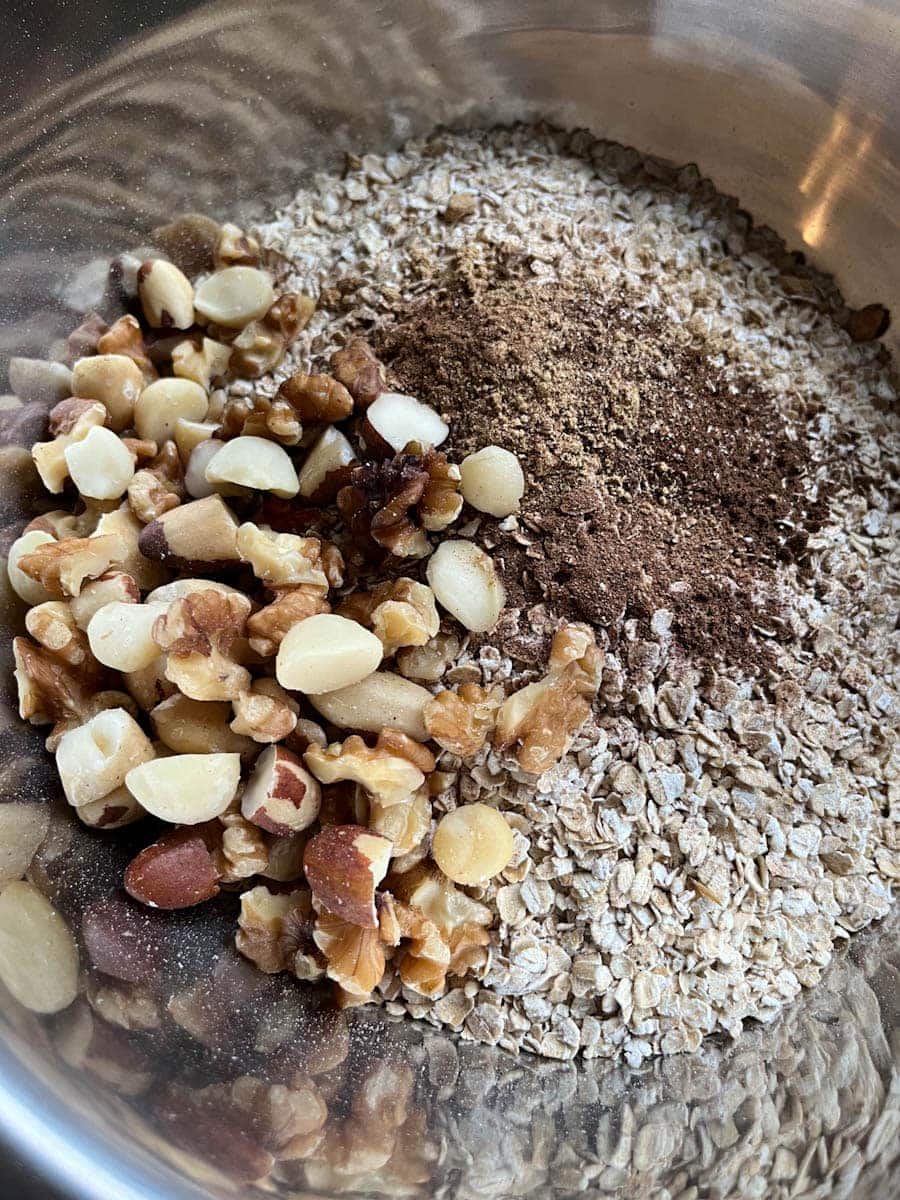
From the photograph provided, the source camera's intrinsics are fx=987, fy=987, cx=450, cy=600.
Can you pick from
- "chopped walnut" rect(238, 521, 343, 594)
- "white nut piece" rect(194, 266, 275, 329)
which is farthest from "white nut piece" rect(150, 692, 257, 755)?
"white nut piece" rect(194, 266, 275, 329)

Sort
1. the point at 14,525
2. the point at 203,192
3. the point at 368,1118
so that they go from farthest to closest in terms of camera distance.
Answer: the point at 203,192
the point at 14,525
the point at 368,1118

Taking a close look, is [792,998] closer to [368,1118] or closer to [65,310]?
[368,1118]

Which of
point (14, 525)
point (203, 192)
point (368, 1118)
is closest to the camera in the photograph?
point (368, 1118)

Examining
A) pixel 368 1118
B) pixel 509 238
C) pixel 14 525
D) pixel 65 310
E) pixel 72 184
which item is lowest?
pixel 368 1118

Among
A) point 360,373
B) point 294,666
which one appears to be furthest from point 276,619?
point 360,373

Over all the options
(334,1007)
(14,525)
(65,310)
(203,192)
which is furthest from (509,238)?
(334,1007)

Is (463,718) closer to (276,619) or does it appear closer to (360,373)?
(276,619)

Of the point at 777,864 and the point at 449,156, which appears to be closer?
the point at 777,864
